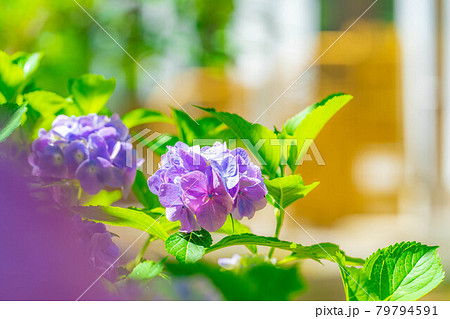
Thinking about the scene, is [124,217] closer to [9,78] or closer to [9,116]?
[9,116]

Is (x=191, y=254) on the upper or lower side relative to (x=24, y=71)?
lower

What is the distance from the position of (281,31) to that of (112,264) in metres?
4.30

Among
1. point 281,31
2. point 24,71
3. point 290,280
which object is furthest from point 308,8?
point 290,280

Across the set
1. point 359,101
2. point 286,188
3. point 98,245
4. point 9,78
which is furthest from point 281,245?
point 359,101

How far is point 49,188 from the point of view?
1.83 ft

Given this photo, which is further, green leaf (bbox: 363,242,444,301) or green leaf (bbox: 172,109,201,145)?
green leaf (bbox: 172,109,201,145)

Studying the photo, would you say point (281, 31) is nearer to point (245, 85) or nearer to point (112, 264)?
point (245, 85)

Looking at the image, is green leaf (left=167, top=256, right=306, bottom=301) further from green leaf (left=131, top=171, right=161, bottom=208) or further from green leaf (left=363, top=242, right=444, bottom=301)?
green leaf (left=131, top=171, right=161, bottom=208)

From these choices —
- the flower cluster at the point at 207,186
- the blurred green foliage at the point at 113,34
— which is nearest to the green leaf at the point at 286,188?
the flower cluster at the point at 207,186

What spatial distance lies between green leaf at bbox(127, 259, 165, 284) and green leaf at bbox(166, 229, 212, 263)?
0.07ft

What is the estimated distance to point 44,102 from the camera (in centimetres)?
65

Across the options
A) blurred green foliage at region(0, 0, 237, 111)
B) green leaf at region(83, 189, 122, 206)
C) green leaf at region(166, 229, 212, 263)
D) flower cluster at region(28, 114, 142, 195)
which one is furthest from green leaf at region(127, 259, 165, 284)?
blurred green foliage at region(0, 0, 237, 111)

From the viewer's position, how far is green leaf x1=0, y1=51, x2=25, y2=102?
0.65m

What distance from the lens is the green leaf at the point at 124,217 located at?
48 centimetres
